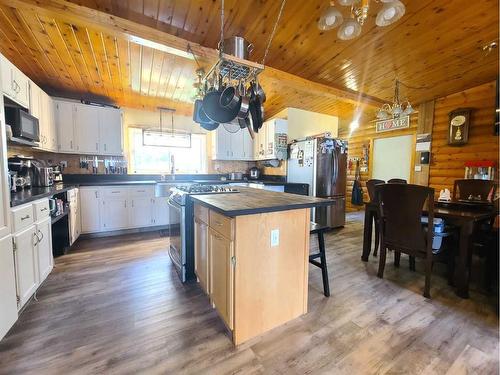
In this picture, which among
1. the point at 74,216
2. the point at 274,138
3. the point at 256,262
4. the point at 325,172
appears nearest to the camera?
the point at 256,262

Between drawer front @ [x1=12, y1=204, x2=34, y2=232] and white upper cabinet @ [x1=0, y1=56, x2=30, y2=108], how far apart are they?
1.19 metres

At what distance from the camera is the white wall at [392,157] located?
15.4 feet

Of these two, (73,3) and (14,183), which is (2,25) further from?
(14,183)

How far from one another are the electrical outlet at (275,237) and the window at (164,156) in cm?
369

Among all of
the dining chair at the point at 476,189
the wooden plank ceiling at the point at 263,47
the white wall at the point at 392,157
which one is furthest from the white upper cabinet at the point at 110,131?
the white wall at the point at 392,157

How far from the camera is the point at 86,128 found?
3.64m

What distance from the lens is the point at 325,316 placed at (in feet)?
5.56

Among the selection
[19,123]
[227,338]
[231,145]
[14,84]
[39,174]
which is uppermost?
[14,84]

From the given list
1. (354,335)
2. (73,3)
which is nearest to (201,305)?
(354,335)

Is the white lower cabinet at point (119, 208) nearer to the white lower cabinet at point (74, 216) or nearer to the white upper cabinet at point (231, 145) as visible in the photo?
the white lower cabinet at point (74, 216)

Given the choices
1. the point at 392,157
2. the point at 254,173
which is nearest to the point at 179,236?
the point at 254,173

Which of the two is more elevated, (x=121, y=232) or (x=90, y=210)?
(x=90, y=210)

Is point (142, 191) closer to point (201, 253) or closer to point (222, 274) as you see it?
point (201, 253)

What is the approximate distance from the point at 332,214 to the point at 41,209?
3.97m
